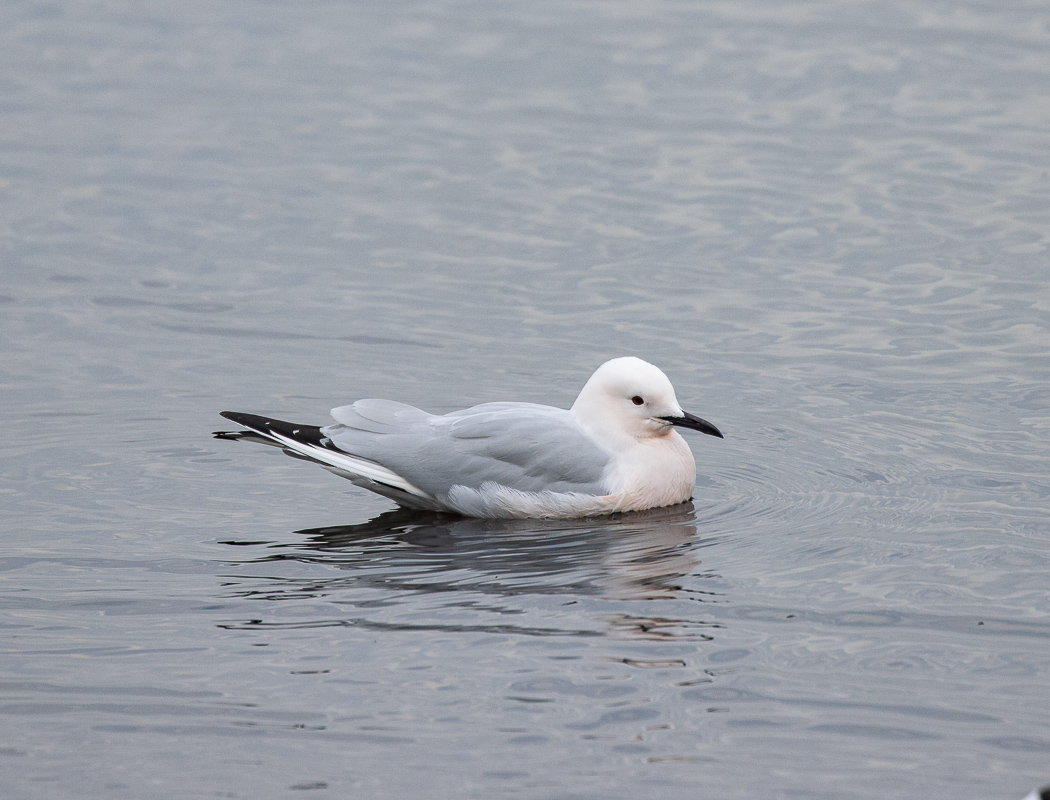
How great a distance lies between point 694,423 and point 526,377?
2.16m

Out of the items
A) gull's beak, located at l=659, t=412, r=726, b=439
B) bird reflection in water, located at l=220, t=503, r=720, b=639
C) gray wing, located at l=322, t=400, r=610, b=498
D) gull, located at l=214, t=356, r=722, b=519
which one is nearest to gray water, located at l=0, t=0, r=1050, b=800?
bird reflection in water, located at l=220, t=503, r=720, b=639

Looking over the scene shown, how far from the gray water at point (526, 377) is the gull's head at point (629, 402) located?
0.53m

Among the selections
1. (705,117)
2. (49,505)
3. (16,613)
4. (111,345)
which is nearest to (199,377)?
(111,345)

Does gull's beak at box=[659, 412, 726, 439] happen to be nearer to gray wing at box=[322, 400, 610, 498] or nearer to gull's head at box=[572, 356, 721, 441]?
gull's head at box=[572, 356, 721, 441]

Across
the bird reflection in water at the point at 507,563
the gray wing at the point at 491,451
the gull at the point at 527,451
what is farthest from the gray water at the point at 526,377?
the gray wing at the point at 491,451

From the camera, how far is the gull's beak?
916 centimetres

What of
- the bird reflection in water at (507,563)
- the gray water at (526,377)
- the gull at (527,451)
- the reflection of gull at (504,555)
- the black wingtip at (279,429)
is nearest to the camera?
the gray water at (526,377)

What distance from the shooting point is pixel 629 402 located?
A: 30.8ft

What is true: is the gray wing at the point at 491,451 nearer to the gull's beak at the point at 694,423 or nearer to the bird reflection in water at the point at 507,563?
the bird reflection in water at the point at 507,563

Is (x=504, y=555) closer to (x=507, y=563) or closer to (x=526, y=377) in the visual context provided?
(x=507, y=563)

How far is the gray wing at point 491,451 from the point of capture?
916 cm

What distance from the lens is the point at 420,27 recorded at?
18656 mm

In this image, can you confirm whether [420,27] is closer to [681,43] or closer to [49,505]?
[681,43]

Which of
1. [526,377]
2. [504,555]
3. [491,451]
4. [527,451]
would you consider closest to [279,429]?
[491,451]
